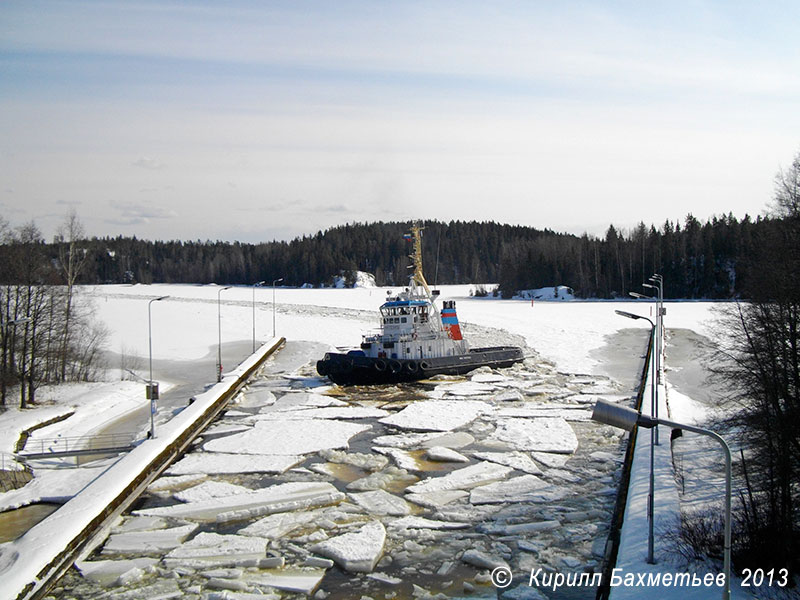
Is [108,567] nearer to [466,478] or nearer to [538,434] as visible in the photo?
[466,478]

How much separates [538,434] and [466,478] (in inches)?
200

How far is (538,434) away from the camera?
21.2 m

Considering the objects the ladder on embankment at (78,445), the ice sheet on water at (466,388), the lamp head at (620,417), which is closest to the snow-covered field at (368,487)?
the ice sheet on water at (466,388)

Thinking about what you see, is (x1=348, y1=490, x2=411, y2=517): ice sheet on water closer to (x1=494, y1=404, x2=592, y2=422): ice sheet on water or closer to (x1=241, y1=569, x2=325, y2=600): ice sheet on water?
(x1=241, y1=569, x2=325, y2=600): ice sheet on water

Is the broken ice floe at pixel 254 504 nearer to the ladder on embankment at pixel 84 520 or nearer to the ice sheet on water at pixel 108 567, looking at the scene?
the ladder on embankment at pixel 84 520

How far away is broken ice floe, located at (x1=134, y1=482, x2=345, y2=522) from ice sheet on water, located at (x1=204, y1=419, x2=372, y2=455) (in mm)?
3580

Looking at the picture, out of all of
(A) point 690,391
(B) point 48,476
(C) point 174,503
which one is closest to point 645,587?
(C) point 174,503

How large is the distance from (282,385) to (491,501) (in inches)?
711

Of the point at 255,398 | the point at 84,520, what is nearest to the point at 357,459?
the point at 84,520

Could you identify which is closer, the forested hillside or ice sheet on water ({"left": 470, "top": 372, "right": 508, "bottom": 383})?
ice sheet on water ({"left": 470, "top": 372, "right": 508, "bottom": 383})

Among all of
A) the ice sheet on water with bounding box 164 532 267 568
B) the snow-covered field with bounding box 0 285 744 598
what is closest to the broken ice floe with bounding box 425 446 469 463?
the snow-covered field with bounding box 0 285 744 598

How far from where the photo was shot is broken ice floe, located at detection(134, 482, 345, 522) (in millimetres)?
14758

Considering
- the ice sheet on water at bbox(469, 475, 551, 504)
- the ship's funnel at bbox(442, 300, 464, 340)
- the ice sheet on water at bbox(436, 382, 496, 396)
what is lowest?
the ice sheet on water at bbox(469, 475, 551, 504)

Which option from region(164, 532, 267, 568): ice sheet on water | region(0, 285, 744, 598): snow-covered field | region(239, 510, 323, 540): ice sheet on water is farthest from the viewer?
region(239, 510, 323, 540): ice sheet on water
